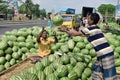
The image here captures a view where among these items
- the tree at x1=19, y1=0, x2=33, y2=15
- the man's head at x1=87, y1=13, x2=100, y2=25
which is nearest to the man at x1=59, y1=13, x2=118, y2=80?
the man's head at x1=87, y1=13, x2=100, y2=25

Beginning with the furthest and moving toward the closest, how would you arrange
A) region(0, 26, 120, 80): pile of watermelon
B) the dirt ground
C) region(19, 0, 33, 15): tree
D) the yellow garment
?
1. region(19, 0, 33, 15): tree
2. the yellow garment
3. the dirt ground
4. region(0, 26, 120, 80): pile of watermelon

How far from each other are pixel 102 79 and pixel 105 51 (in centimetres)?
56

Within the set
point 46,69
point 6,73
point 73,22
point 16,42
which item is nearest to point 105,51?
point 46,69

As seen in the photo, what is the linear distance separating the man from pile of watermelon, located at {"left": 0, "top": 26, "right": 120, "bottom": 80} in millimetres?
827

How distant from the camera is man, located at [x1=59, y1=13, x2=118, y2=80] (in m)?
6.00

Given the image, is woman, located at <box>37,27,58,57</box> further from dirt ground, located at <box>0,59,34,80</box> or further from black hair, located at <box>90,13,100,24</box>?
black hair, located at <box>90,13,100,24</box>

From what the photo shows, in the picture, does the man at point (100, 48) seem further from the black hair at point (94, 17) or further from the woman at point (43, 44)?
the woman at point (43, 44)

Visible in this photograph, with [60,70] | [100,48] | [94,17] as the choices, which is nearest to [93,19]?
[94,17]

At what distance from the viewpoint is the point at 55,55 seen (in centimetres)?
802

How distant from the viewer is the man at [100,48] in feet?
19.7

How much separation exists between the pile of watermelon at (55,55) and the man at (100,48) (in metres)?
0.83

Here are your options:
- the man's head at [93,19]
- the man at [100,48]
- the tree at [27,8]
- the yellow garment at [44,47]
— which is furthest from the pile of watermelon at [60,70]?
the tree at [27,8]

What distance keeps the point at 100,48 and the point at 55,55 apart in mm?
2189

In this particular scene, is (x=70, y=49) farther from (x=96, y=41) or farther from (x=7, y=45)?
(x=96, y=41)
